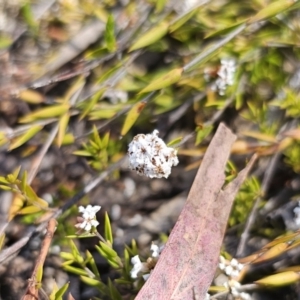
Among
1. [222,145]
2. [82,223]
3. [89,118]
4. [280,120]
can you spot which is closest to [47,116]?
[89,118]

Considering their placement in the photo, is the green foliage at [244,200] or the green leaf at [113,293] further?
the green foliage at [244,200]

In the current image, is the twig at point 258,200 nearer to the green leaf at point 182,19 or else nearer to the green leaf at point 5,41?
the green leaf at point 182,19

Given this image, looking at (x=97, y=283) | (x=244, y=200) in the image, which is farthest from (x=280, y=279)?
(x=97, y=283)

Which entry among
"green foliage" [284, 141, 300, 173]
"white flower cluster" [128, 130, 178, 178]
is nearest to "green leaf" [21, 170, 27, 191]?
"white flower cluster" [128, 130, 178, 178]

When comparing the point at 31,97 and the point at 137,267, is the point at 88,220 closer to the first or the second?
the point at 137,267

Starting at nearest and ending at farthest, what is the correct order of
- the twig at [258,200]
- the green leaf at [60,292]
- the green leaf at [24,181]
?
the green leaf at [60,292] < the green leaf at [24,181] < the twig at [258,200]

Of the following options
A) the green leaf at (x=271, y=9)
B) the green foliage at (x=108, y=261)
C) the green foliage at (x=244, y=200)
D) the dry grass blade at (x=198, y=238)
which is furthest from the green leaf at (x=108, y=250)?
the green leaf at (x=271, y=9)

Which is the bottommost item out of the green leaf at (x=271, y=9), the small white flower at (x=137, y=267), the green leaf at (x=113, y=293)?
the green leaf at (x=113, y=293)
